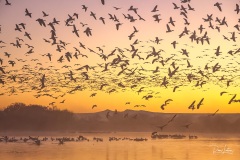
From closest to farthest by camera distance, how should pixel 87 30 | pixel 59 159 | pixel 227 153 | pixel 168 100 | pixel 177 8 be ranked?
pixel 177 8, pixel 87 30, pixel 168 100, pixel 59 159, pixel 227 153

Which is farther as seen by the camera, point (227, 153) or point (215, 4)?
point (227, 153)

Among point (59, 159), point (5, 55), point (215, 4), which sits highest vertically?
point (215, 4)

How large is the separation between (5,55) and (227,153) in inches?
1831

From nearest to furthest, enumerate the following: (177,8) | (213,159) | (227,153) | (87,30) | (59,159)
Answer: (177,8)
(87,30)
(59,159)
(213,159)
(227,153)

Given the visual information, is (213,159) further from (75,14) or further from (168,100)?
(75,14)

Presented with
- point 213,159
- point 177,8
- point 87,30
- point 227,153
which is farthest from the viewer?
point 227,153

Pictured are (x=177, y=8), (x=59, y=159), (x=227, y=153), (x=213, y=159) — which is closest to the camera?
(x=177, y=8)

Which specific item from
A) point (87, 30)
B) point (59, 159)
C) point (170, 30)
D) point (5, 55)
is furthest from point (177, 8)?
point (59, 159)

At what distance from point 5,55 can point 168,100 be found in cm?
965

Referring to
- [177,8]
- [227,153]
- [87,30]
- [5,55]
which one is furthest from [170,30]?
[227,153]

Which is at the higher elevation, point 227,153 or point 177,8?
point 177,8

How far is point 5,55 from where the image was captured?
28766 mm

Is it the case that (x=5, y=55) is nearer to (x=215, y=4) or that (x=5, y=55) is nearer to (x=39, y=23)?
(x=39, y=23)

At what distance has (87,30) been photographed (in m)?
27.4
